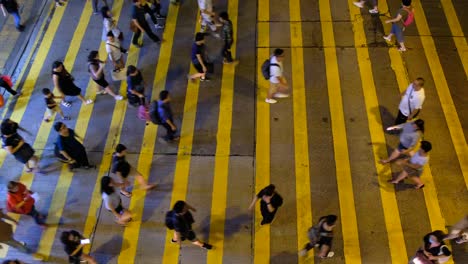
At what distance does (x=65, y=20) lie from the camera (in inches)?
535

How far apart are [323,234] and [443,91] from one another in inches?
247

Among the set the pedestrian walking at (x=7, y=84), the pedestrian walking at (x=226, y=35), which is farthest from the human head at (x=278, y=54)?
the pedestrian walking at (x=7, y=84)

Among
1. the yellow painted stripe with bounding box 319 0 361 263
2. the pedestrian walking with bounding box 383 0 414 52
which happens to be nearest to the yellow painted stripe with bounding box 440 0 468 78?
the pedestrian walking with bounding box 383 0 414 52

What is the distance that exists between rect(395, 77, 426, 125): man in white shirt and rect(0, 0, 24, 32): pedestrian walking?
1175cm

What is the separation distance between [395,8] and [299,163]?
6832mm

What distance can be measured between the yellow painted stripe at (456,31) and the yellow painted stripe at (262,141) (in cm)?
557

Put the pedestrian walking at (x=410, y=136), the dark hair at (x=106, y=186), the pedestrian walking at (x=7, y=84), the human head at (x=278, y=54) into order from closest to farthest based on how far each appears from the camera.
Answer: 1. the dark hair at (x=106, y=186)
2. the pedestrian walking at (x=410, y=136)
3. the human head at (x=278, y=54)
4. the pedestrian walking at (x=7, y=84)

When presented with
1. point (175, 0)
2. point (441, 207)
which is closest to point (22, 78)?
point (175, 0)

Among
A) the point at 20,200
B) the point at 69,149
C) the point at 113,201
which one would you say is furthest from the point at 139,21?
the point at 20,200

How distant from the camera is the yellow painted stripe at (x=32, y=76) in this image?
1011 cm

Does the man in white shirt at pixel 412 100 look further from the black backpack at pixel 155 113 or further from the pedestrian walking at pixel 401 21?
the black backpack at pixel 155 113

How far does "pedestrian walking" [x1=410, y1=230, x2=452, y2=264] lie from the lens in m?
6.93

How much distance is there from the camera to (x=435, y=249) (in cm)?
703

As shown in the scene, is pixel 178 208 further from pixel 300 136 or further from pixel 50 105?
pixel 50 105
